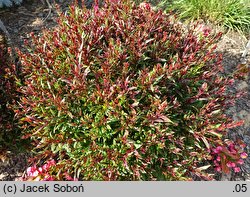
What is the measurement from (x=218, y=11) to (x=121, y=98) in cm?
253

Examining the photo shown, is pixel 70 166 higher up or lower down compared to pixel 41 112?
lower down

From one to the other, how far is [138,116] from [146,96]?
22 cm

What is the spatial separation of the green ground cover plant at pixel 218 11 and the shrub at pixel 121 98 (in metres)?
1.48

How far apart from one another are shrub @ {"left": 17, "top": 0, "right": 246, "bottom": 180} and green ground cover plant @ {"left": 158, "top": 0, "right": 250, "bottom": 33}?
1.48 meters

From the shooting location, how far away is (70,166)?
10.1 ft

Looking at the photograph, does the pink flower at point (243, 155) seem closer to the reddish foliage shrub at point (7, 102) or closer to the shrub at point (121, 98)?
the shrub at point (121, 98)

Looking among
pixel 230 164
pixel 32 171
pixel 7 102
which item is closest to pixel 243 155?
pixel 230 164

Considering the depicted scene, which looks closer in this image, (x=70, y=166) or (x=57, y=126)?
(x=57, y=126)

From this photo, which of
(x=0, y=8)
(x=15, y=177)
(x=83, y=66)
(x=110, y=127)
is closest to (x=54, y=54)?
(x=83, y=66)

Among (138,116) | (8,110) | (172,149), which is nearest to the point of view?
(138,116)

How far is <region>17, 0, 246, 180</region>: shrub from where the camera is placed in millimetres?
2744

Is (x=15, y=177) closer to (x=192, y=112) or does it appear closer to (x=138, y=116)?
(x=138, y=116)

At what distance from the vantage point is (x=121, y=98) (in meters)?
2.68

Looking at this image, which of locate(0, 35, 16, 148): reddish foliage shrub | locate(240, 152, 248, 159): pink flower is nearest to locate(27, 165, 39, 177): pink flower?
locate(0, 35, 16, 148): reddish foliage shrub
